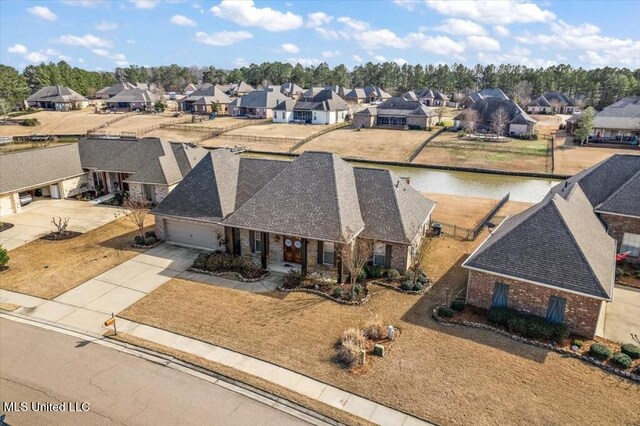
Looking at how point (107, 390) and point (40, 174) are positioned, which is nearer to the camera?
point (107, 390)

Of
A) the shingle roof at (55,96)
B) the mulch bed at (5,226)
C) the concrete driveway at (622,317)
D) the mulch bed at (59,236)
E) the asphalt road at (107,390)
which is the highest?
the shingle roof at (55,96)

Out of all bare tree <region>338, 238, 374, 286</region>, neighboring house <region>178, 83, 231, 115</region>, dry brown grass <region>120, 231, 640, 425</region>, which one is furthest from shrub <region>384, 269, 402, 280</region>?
neighboring house <region>178, 83, 231, 115</region>

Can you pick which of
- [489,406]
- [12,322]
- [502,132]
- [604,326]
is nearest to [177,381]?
[12,322]

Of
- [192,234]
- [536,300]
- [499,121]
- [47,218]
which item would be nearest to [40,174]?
[47,218]

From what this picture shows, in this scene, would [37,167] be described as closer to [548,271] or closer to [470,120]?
[548,271]

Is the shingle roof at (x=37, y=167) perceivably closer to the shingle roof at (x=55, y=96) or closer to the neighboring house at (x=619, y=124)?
the neighboring house at (x=619, y=124)

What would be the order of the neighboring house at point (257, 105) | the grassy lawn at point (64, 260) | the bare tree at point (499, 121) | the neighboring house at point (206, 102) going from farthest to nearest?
1. the neighboring house at point (206, 102)
2. the neighboring house at point (257, 105)
3. the bare tree at point (499, 121)
4. the grassy lawn at point (64, 260)

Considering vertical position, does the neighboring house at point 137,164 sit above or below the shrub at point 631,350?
above

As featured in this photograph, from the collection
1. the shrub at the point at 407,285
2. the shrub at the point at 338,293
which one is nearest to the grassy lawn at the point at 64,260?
the shrub at the point at 338,293
